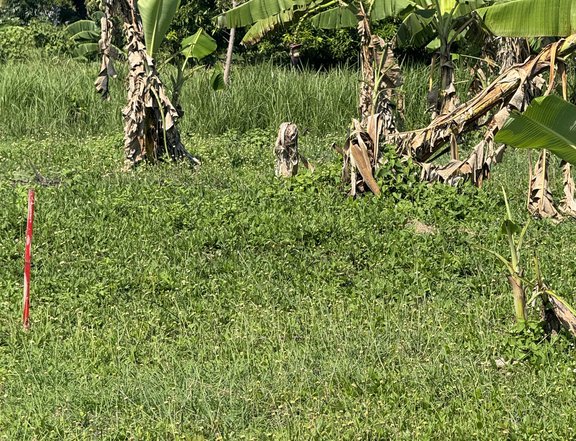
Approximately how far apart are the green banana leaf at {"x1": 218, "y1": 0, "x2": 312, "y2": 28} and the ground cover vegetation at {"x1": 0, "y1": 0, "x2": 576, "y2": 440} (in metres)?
1.79

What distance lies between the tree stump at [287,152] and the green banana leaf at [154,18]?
2.00m

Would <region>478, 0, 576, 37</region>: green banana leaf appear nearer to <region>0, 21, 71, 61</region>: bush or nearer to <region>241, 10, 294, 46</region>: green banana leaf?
<region>241, 10, 294, 46</region>: green banana leaf

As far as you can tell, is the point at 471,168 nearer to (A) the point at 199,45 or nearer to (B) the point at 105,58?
(A) the point at 199,45

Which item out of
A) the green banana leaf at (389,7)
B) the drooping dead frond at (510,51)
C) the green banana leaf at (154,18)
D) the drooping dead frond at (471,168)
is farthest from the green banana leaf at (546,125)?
the green banana leaf at (389,7)

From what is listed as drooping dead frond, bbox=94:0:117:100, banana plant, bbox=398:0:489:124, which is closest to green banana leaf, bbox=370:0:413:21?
banana plant, bbox=398:0:489:124

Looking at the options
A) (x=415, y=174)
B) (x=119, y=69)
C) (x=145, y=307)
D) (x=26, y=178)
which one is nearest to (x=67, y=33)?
(x=119, y=69)

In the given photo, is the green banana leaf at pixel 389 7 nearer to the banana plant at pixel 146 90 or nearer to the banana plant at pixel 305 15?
the banana plant at pixel 305 15

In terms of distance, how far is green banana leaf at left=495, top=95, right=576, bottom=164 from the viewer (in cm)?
542

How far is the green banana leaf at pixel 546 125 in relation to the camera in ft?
17.8

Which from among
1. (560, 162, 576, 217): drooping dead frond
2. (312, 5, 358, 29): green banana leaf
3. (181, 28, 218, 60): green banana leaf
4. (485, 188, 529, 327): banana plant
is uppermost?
(312, 5, 358, 29): green banana leaf

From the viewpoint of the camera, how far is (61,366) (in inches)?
221

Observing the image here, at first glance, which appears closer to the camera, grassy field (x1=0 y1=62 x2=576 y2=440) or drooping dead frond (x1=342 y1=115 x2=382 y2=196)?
grassy field (x1=0 y1=62 x2=576 y2=440)

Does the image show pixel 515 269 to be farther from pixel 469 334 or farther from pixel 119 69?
pixel 119 69

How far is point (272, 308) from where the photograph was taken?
6613 millimetres
